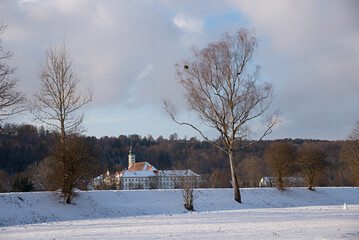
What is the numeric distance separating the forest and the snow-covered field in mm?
3045

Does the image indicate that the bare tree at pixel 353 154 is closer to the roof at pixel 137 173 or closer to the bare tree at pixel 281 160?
the bare tree at pixel 281 160

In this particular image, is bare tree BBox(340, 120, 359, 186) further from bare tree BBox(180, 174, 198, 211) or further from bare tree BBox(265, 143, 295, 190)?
bare tree BBox(180, 174, 198, 211)

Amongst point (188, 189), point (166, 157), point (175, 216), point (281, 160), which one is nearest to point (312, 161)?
point (281, 160)

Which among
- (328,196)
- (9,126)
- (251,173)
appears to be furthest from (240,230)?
(251,173)

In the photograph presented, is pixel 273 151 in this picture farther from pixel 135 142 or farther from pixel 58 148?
pixel 135 142

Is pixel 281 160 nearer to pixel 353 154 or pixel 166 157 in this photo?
pixel 353 154

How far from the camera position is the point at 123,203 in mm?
21188

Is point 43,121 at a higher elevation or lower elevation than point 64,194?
higher

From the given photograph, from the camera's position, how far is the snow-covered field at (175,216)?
31.0 feet

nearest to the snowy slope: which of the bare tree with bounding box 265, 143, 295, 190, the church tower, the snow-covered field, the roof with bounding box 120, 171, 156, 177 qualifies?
the snow-covered field

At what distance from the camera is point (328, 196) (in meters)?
31.3

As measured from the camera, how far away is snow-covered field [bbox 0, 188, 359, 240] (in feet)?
31.0

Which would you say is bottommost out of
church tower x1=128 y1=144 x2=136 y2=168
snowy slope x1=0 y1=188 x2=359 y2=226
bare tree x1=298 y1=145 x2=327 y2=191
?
snowy slope x1=0 y1=188 x2=359 y2=226

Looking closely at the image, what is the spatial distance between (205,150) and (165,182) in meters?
18.5
